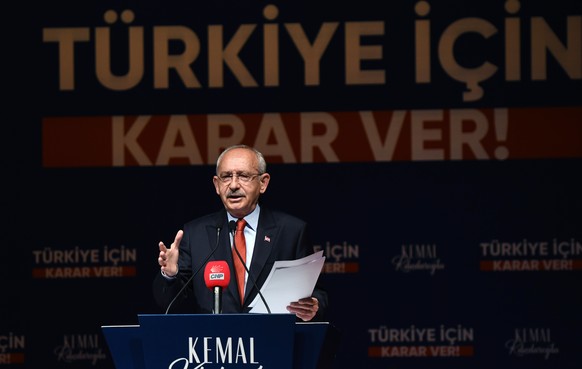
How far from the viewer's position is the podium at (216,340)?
286cm

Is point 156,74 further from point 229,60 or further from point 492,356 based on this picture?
point 492,356

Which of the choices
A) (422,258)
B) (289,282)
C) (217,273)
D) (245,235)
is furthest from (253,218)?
(422,258)

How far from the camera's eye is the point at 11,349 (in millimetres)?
6309

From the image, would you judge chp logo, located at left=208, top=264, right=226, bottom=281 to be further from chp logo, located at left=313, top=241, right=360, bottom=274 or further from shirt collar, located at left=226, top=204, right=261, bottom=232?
chp logo, located at left=313, top=241, right=360, bottom=274

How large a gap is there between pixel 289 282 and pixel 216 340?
1.37ft

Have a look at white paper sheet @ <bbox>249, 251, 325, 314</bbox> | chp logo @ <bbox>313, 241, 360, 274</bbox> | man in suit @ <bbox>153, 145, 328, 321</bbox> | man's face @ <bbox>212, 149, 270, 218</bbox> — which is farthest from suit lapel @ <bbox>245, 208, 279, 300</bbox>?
chp logo @ <bbox>313, 241, 360, 274</bbox>

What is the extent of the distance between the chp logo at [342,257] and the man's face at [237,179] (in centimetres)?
253

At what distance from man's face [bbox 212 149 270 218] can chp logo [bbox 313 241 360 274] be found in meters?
2.53

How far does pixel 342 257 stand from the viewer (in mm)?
6211

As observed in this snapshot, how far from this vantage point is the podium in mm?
2859

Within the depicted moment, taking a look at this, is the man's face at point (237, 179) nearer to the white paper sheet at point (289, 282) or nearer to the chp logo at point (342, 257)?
the white paper sheet at point (289, 282)

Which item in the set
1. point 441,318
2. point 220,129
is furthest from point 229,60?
point 441,318

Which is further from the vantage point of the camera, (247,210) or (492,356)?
(492,356)

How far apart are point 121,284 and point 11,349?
0.76m
